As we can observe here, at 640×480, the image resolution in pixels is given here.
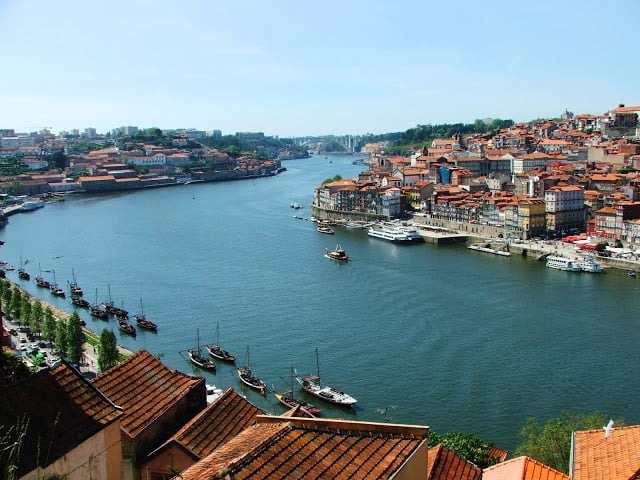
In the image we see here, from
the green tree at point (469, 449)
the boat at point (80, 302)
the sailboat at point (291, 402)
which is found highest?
the green tree at point (469, 449)

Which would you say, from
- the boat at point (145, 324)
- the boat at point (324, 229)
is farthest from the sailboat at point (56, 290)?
A: the boat at point (324, 229)

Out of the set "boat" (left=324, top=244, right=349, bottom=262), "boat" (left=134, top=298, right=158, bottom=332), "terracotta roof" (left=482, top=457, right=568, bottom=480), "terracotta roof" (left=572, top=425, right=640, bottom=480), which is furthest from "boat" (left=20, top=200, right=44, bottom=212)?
"terracotta roof" (left=572, top=425, right=640, bottom=480)

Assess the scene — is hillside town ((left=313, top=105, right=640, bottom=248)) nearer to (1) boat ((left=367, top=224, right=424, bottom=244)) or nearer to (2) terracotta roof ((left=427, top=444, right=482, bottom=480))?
(1) boat ((left=367, top=224, right=424, bottom=244))

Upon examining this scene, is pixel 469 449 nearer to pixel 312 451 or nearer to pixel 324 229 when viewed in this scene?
pixel 312 451

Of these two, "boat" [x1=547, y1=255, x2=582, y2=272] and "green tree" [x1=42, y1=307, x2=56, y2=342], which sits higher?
"green tree" [x1=42, y1=307, x2=56, y2=342]

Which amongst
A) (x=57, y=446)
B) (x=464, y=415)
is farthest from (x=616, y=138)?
(x=57, y=446)

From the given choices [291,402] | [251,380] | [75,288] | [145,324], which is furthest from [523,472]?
[75,288]

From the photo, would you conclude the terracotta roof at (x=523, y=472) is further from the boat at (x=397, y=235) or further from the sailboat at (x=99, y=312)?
the boat at (x=397, y=235)
